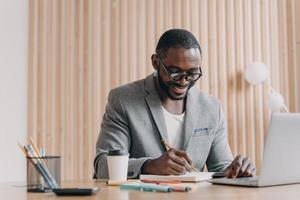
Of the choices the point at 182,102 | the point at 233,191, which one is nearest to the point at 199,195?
the point at 233,191

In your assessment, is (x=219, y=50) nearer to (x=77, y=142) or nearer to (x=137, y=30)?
(x=137, y=30)

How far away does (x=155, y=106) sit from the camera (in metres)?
2.44

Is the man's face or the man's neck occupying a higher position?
the man's face

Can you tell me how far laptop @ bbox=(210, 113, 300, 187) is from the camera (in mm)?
1527

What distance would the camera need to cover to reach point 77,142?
4.13 meters

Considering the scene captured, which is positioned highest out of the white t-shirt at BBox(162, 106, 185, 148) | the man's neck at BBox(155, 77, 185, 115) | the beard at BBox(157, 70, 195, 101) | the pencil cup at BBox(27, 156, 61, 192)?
the beard at BBox(157, 70, 195, 101)

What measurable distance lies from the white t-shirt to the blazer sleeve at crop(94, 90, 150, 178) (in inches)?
7.9

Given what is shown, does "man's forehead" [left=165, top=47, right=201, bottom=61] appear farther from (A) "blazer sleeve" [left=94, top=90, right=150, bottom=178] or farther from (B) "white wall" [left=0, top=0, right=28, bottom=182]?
(B) "white wall" [left=0, top=0, right=28, bottom=182]

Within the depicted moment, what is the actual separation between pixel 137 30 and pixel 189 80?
198 cm

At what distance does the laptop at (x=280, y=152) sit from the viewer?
1527 millimetres

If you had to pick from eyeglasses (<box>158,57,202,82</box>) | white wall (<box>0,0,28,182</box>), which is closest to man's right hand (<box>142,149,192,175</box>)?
eyeglasses (<box>158,57,202,82</box>)

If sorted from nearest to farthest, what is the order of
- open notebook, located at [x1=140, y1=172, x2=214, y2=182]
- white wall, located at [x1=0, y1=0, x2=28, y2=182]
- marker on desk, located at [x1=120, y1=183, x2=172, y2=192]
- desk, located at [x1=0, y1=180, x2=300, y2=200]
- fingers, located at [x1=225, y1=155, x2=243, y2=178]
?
desk, located at [x1=0, y1=180, x2=300, y2=200] < marker on desk, located at [x1=120, y1=183, x2=172, y2=192] < open notebook, located at [x1=140, y1=172, x2=214, y2=182] < fingers, located at [x1=225, y1=155, x2=243, y2=178] < white wall, located at [x1=0, y1=0, x2=28, y2=182]

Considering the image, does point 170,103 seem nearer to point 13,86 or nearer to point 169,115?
point 169,115

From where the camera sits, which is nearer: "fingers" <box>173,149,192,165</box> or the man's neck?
"fingers" <box>173,149,192,165</box>
